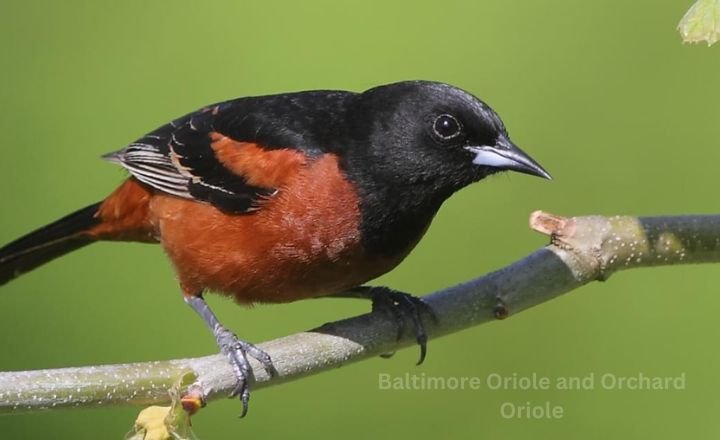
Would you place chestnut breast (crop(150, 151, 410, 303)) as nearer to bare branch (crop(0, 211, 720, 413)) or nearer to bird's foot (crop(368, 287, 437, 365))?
bird's foot (crop(368, 287, 437, 365))

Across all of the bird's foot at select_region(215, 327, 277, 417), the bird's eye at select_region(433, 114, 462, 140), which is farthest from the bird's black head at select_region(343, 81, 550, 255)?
the bird's foot at select_region(215, 327, 277, 417)

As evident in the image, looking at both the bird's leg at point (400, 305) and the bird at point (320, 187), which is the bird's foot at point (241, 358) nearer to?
the bird at point (320, 187)

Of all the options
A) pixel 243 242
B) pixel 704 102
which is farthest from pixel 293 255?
pixel 704 102

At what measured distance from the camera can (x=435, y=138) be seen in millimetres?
2797

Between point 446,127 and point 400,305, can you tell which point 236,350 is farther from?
point 446,127

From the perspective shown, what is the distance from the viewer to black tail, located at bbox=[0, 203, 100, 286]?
136 inches

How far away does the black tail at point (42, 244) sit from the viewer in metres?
3.45

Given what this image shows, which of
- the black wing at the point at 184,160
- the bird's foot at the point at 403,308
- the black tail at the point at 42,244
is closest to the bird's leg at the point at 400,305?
the bird's foot at the point at 403,308

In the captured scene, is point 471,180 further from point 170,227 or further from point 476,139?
point 170,227

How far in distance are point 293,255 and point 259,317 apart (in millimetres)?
498

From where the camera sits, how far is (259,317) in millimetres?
3283

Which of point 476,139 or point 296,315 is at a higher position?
point 476,139

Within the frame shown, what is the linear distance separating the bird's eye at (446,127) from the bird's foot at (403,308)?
0.38m

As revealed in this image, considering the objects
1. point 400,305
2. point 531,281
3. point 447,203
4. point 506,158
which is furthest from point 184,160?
point 531,281
